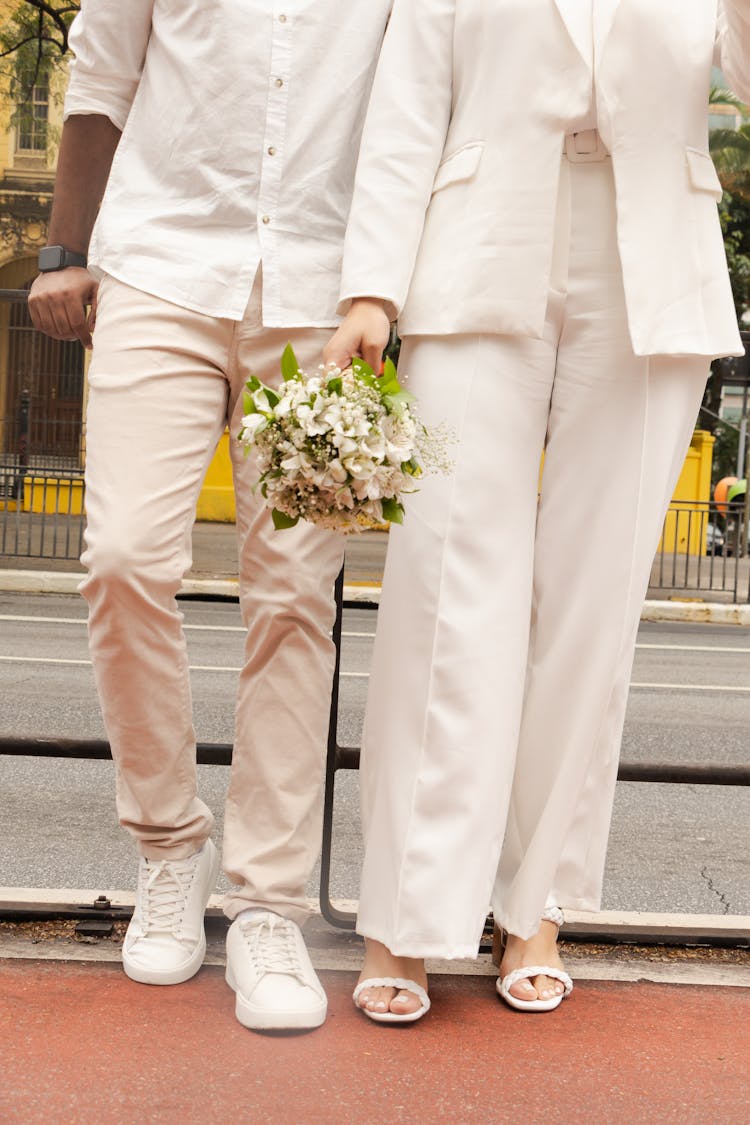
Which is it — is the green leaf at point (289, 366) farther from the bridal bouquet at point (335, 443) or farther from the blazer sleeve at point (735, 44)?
the blazer sleeve at point (735, 44)

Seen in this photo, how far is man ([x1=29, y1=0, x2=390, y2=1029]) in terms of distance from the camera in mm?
2549

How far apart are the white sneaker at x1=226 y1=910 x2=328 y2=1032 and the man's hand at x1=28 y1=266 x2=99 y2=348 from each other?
121 cm

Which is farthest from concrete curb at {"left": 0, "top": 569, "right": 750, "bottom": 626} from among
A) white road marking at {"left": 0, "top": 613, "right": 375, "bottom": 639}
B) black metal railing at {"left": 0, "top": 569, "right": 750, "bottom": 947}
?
black metal railing at {"left": 0, "top": 569, "right": 750, "bottom": 947}

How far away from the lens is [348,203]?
271cm

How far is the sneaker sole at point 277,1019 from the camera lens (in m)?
2.43

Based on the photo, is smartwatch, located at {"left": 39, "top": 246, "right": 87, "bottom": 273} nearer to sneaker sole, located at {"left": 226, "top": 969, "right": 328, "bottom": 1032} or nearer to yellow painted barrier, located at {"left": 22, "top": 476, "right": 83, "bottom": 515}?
sneaker sole, located at {"left": 226, "top": 969, "right": 328, "bottom": 1032}

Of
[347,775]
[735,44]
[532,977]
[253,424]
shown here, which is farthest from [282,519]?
[347,775]

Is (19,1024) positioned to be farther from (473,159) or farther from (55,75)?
(55,75)

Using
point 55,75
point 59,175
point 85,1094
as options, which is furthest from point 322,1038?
point 55,75

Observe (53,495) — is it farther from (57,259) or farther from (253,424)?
(253,424)

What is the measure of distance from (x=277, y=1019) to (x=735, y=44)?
1.86 m

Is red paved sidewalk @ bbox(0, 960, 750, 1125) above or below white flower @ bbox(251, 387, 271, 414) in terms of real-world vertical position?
below

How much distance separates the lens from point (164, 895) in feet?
8.81

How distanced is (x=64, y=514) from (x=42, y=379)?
1356 millimetres
